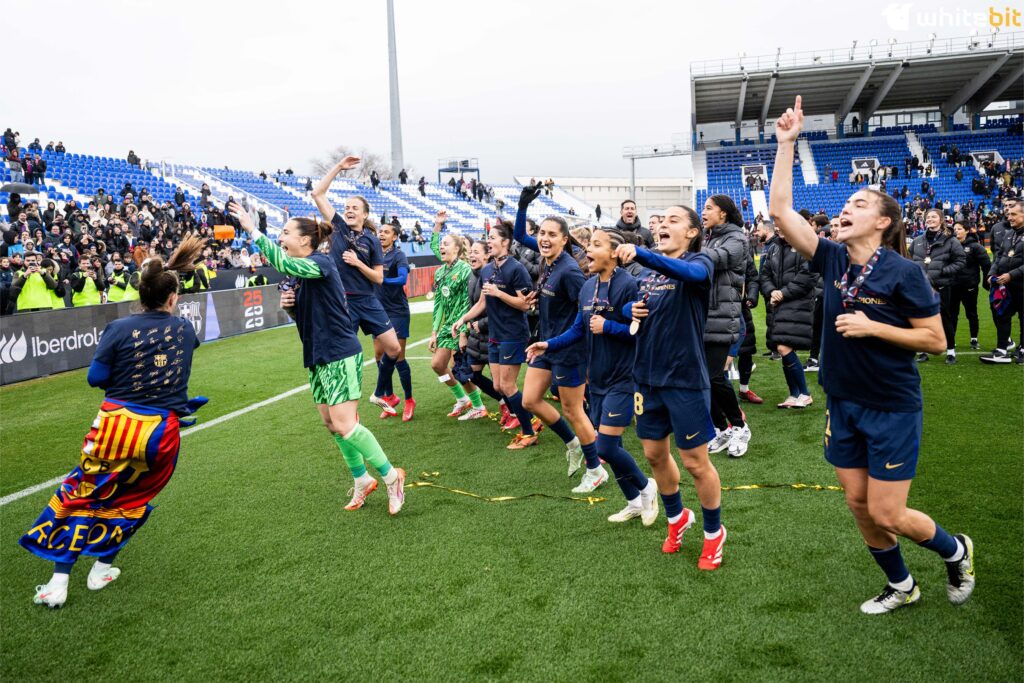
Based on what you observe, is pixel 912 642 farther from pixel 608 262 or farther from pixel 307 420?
pixel 307 420

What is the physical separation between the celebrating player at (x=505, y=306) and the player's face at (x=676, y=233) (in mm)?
2012

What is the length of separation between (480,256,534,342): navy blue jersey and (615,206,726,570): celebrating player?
207cm

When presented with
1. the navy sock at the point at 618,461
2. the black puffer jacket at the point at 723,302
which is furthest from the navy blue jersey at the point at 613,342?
the black puffer jacket at the point at 723,302

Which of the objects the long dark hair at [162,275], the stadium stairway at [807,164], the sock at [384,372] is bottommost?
the sock at [384,372]

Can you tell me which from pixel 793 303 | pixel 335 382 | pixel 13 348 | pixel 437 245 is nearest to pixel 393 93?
pixel 13 348

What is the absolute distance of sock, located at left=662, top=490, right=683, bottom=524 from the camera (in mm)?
4203

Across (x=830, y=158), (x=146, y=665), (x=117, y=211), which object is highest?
(x=830, y=158)

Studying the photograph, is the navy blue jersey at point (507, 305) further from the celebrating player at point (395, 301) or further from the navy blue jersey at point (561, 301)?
the celebrating player at point (395, 301)

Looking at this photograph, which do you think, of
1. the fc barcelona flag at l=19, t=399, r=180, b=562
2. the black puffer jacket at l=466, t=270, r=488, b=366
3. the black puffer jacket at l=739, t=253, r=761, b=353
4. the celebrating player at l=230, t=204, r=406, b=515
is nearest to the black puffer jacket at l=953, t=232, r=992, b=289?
the black puffer jacket at l=739, t=253, r=761, b=353

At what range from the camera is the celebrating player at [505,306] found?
19.6 feet

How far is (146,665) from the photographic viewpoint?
3.25m

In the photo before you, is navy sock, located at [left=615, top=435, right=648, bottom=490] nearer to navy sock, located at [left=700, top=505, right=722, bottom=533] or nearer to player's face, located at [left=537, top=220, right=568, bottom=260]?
navy sock, located at [left=700, top=505, right=722, bottom=533]

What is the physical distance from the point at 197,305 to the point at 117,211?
359 inches

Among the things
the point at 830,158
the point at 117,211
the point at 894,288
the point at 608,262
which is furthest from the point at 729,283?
the point at 830,158
